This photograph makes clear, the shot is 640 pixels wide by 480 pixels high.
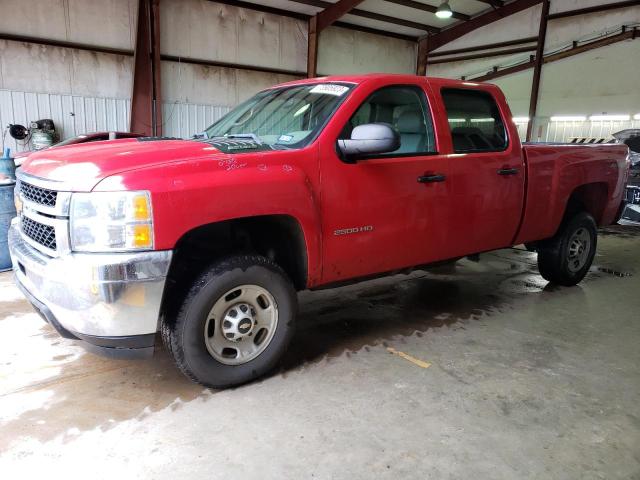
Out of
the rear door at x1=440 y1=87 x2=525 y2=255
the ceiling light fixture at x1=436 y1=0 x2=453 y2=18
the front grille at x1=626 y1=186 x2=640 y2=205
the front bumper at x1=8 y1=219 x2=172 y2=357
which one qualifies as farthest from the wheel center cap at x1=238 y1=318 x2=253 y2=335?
the ceiling light fixture at x1=436 y1=0 x2=453 y2=18

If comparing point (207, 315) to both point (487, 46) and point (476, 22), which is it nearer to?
point (487, 46)

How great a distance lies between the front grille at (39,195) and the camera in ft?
7.86

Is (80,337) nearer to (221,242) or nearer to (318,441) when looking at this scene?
(221,242)

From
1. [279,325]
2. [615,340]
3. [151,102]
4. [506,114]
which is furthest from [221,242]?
[151,102]

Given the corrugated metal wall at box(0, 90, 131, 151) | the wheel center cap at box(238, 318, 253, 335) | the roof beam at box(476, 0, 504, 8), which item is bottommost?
the wheel center cap at box(238, 318, 253, 335)

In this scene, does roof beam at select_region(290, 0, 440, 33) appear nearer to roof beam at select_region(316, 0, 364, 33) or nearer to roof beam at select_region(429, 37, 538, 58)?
roof beam at select_region(316, 0, 364, 33)

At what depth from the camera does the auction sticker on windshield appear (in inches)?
122

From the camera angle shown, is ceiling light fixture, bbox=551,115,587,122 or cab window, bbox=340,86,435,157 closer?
cab window, bbox=340,86,435,157

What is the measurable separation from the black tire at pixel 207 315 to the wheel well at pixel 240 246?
134 millimetres

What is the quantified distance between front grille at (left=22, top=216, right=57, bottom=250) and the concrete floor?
0.89m

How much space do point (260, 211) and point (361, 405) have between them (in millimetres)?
1213

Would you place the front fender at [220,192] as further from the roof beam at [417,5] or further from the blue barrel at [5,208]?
the roof beam at [417,5]

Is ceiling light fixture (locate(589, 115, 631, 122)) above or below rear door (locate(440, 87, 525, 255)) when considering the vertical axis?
above

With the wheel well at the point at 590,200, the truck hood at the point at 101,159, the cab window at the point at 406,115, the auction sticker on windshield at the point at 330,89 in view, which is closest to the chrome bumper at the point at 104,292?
the truck hood at the point at 101,159
